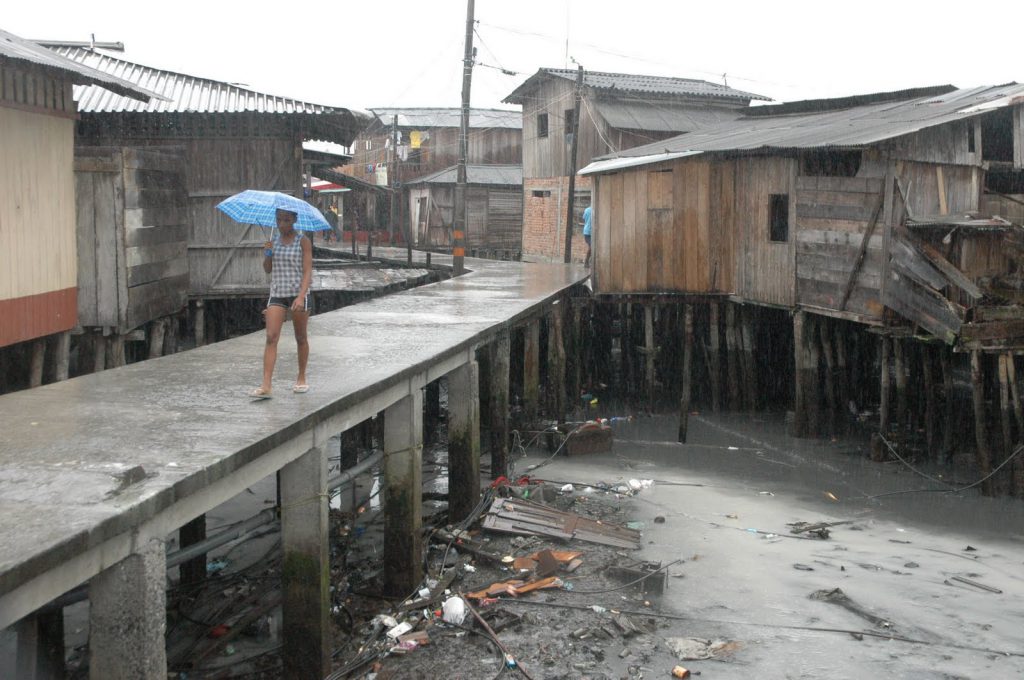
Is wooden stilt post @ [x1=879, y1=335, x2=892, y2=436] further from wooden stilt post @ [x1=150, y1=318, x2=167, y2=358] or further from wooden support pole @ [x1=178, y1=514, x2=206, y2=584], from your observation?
wooden stilt post @ [x1=150, y1=318, x2=167, y2=358]

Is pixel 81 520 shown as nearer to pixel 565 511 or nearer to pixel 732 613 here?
pixel 732 613

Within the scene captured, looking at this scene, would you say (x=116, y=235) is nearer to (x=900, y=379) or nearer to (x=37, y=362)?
(x=37, y=362)

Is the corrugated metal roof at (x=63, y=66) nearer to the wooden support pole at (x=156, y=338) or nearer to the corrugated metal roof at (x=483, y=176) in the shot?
the wooden support pole at (x=156, y=338)

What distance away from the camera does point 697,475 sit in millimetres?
14008

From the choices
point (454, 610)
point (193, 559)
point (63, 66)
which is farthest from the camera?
point (193, 559)

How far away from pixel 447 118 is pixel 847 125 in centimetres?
2748

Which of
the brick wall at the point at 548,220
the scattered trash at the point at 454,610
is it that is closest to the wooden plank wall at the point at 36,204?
the scattered trash at the point at 454,610

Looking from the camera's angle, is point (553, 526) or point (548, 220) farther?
point (548, 220)

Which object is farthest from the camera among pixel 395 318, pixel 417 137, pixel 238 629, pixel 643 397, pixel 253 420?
pixel 417 137

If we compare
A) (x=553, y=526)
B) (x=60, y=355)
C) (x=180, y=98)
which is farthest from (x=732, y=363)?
(x=60, y=355)

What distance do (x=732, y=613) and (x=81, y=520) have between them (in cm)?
584

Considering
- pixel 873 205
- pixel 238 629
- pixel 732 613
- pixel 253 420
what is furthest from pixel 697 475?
pixel 253 420

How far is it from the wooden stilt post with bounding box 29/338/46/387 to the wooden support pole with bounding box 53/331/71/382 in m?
0.25

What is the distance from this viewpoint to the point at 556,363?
17250 millimetres
